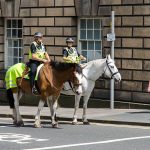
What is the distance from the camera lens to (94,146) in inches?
508

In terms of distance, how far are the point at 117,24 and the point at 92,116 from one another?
432cm

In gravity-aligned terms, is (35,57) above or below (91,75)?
above

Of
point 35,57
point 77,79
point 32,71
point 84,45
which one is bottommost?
point 77,79

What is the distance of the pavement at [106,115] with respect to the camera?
17.8m

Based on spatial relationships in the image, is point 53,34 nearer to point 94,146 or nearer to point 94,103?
point 94,103

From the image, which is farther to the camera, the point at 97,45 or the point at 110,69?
the point at 97,45

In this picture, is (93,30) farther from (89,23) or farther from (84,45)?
(84,45)

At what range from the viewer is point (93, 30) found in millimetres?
23219

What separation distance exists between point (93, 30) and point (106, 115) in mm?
4803

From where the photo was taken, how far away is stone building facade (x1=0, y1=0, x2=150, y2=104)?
21391 millimetres

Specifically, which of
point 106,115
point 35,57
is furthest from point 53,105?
point 106,115

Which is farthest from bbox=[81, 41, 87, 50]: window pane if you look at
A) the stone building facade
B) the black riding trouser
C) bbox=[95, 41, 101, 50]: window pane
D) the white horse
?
the black riding trouser

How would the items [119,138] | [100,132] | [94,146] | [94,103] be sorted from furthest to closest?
1. [94,103]
2. [100,132]
3. [119,138]
4. [94,146]

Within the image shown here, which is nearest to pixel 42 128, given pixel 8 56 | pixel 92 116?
pixel 92 116
